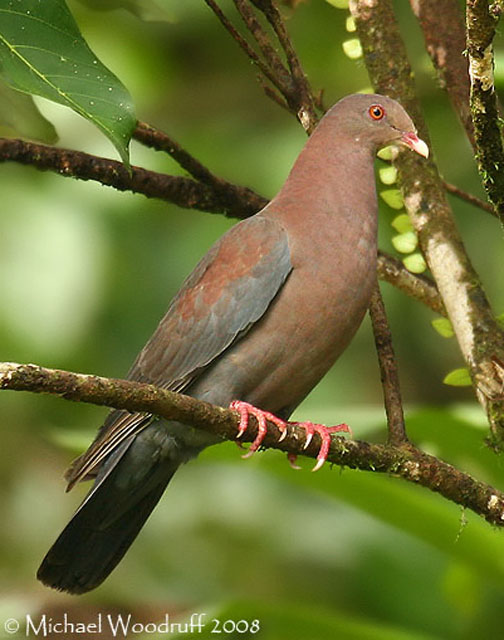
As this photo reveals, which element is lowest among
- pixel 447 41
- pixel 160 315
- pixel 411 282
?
pixel 411 282

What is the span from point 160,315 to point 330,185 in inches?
88.2

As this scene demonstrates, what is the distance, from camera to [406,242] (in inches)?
116

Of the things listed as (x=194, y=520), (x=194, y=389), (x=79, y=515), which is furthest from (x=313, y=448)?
(x=194, y=520)

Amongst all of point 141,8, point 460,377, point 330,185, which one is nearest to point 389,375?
point 460,377

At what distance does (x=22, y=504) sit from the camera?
5316 mm

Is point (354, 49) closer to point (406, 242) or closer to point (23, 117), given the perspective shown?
point (406, 242)

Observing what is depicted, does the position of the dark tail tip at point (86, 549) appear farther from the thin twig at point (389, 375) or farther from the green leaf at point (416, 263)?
the green leaf at point (416, 263)

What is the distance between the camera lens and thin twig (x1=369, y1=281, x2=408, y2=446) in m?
2.58

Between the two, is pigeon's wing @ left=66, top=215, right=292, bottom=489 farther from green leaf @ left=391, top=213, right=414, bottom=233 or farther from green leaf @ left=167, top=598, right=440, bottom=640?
green leaf @ left=167, top=598, right=440, bottom=640

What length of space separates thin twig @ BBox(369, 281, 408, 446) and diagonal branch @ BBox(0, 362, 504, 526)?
0.07 meters

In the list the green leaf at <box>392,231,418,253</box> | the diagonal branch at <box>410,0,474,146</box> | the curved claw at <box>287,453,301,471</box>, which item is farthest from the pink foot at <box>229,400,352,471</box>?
the diagonal branch at <box>410,0,474,146</box>

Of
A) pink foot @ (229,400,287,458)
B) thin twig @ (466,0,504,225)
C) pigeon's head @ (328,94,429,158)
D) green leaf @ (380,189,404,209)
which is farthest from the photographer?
pigeon's head @ (328,94,429,158)

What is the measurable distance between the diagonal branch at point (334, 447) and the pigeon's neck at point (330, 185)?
2.29ft

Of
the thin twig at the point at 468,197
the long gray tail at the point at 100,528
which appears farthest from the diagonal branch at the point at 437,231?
the long gray tail at the point at 100,528
